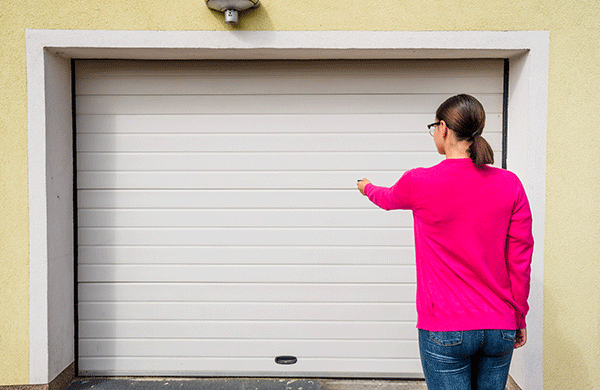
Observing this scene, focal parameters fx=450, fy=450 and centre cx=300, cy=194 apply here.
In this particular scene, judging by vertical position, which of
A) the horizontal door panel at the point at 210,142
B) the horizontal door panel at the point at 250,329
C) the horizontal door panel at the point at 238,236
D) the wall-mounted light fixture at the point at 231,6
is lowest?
the horizontal door panel at the point at 250,329

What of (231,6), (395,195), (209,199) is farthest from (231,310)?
(231,6)

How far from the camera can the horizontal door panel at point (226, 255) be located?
3.56 meters

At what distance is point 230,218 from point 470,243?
215cm

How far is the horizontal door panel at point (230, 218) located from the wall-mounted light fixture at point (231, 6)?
56.2 inches

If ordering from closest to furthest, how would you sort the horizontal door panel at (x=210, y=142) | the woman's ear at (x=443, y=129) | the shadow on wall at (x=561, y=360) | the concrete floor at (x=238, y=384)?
the woman's ear at (x=443, y=129)
the shadow on wall at (x=561, y=360)
the concrete floor at (x=238, y=384)
the horizontal door panel at (x=210, y=142)

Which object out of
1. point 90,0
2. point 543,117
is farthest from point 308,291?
point 90,0

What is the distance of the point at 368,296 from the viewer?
358 centimetres

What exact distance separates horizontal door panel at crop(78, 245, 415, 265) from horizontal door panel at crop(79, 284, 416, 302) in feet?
0.58

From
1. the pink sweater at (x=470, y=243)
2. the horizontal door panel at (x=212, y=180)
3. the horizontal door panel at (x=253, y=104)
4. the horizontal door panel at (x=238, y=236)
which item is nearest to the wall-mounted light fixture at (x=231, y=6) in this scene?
the horizontal door panel at (x=253, y=104)

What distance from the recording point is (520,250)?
1.88m

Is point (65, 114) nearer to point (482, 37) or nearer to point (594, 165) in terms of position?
point (482, 37)

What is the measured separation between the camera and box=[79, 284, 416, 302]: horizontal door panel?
3574 mm

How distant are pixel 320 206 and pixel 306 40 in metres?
1.25

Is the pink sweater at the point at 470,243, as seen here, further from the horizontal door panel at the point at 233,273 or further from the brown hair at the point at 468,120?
the horizontal door panel at the point at 233,273
